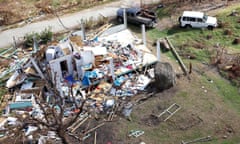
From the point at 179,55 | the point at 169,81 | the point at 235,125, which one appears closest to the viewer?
the point at 235,125

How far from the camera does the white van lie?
94.8 ft

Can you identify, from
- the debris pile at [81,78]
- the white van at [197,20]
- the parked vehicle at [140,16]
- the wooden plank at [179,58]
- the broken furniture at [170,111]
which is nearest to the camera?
the broken furniture at [170,111]

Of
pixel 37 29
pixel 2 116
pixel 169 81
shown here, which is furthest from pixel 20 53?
pixel 169 81

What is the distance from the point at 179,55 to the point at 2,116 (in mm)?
11648

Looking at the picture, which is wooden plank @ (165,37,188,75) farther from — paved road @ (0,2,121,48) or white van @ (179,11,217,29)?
paved road @ (0,2,121,48)

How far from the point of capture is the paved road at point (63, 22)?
30.6 metres

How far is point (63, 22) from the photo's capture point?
1251 inches

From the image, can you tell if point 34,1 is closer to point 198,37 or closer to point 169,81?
point 198,37

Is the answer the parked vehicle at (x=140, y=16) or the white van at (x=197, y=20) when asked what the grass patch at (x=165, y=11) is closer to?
the parked vehicle at (x=140, y=16)

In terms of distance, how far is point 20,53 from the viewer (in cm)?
2814

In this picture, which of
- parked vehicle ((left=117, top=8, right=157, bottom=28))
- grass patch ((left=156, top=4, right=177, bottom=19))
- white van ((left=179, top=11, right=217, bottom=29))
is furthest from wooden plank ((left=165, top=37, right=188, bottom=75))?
grass patch ((left=156, top=4, right=177, bottom=19))

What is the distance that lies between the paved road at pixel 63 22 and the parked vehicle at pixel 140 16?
7.25ft

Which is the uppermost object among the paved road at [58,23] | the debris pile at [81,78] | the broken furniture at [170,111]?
the paved road at [58,23]

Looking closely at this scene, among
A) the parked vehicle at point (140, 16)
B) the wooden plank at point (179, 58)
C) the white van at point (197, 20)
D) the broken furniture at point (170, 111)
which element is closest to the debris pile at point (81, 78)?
the wooden plank at point (179, 58)
